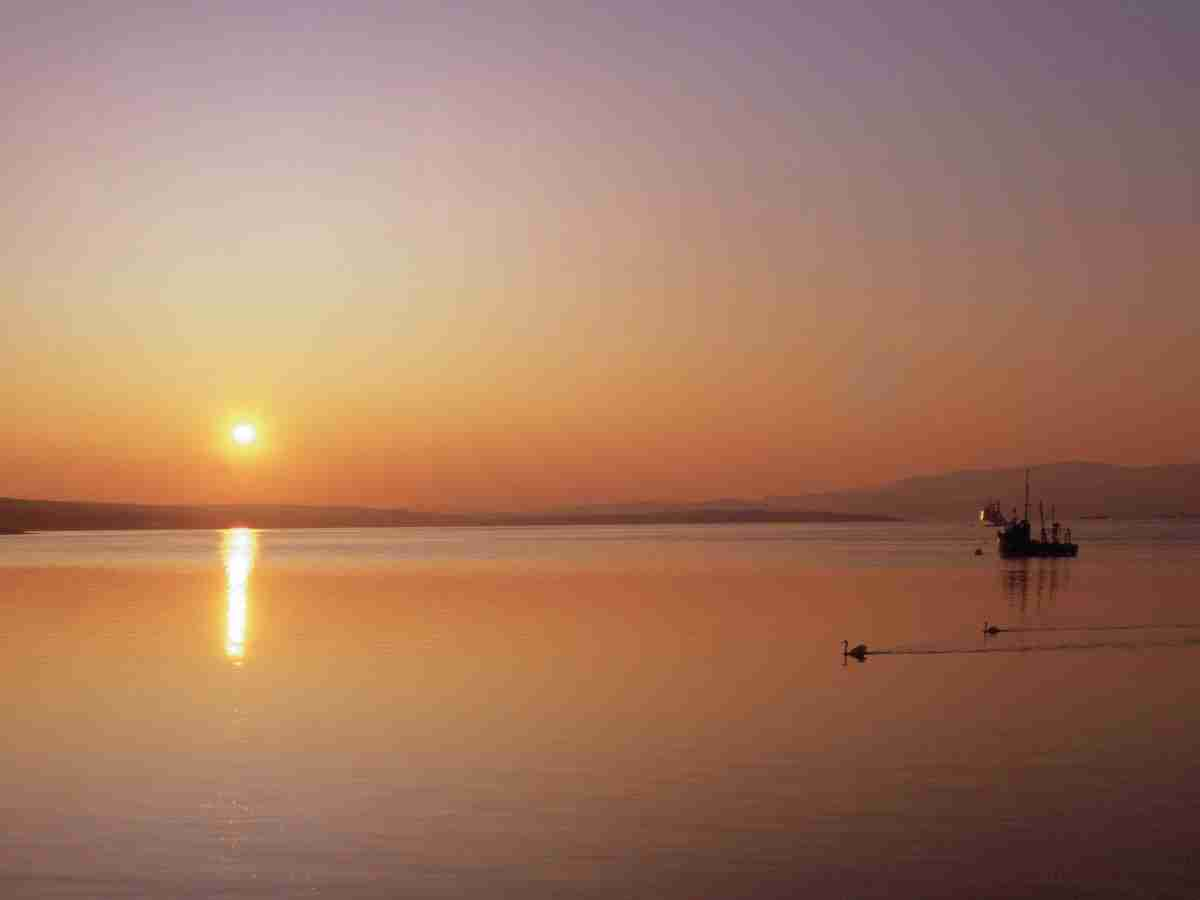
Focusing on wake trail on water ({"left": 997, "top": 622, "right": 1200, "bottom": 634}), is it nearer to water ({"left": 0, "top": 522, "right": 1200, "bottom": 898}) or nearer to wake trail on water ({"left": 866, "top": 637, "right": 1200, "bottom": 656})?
water ({"left": 0, "top": 522, "right": 1200, "bottom": 898})

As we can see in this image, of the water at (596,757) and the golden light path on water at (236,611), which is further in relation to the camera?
the golden light path on water at (236,611)

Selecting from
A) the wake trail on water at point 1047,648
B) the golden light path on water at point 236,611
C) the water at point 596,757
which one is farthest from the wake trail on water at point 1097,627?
the golden light path on water at point 236,611

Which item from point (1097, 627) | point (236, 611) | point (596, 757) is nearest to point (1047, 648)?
point (1097, 627)

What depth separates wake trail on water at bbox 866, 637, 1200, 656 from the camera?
174ft

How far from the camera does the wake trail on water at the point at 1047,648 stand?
5291 cm

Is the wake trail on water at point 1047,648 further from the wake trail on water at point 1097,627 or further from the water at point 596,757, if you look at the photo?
the wake trail on water at point 1097,627

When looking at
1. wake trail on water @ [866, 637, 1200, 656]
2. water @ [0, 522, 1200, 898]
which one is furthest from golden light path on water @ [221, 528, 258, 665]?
wake trail on water @ [866, 637, 1200, 656]

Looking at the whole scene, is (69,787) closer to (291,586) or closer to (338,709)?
(338,709)

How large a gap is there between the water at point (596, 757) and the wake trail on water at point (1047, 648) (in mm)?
345

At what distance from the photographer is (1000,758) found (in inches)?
1182

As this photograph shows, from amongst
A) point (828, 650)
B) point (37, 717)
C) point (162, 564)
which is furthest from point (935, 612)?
point (162, 564)

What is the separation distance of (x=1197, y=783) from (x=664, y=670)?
21309 mm

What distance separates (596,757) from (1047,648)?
30.2 meters

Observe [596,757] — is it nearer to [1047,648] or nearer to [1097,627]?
[1047,648]
